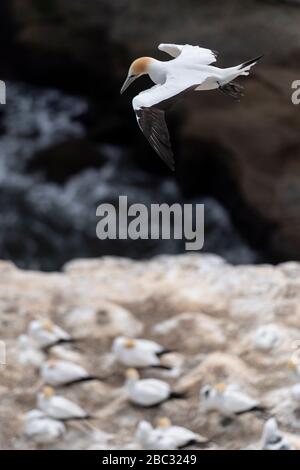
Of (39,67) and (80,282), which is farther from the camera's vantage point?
(39,67)

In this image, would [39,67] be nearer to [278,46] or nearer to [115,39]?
[115,39]

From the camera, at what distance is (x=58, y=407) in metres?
5.83

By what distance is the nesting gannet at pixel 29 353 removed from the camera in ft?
21.1

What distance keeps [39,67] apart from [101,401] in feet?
18.1

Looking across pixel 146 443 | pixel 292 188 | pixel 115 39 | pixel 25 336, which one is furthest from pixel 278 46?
pixel 146 443

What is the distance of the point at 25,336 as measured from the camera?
6.57 metres

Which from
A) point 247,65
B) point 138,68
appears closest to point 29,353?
point 138,68

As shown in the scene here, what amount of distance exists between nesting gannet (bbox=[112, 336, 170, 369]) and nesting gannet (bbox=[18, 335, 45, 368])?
476 millimetres

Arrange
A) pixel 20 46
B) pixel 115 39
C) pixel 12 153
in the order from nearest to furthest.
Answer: pixel 115 39
pixel 12 153
pixel 20 46

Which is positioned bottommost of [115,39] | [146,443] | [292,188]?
[146,443]

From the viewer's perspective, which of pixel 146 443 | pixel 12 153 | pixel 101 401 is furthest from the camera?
pixel 12 153

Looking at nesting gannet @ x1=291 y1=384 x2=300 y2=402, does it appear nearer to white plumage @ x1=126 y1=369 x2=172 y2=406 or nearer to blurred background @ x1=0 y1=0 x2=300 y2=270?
white plumage @ x1=126 y1=369 x2=172 y2=406

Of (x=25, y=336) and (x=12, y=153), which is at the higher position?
(x=12, y=153)

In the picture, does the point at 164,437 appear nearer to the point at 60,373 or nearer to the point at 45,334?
the point at 60,373
